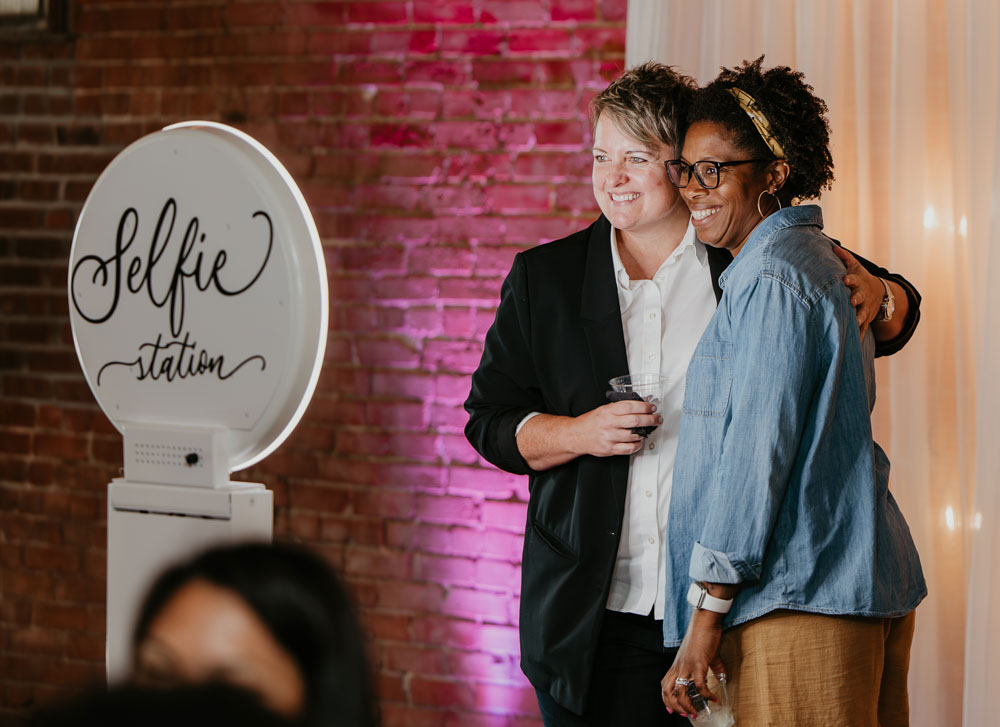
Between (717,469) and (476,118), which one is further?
(476,118)

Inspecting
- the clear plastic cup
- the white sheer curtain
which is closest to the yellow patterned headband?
the clear plastic cup

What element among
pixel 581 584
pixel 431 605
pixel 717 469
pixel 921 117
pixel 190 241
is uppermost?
pixel 921 117

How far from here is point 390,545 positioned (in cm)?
292

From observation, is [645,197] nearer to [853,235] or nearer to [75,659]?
[853,235]

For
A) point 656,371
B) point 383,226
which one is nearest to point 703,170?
point 656,371

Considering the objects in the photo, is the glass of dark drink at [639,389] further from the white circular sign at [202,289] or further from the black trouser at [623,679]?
the white circular sign at [202,289]

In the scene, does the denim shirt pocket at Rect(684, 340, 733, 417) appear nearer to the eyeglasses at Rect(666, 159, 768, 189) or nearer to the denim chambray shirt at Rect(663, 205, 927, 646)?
the denim chambray shirt at Rect(663, 205, 927, 646)

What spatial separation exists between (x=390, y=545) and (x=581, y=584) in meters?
1.29

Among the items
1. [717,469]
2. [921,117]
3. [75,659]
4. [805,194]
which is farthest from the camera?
[75,659]

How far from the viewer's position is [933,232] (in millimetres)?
2354

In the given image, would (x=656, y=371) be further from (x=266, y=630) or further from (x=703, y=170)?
(x=266, y=630)

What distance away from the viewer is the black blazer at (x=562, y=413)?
68.0 inches

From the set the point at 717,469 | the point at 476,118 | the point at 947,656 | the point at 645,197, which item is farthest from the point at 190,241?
the point at 947,656

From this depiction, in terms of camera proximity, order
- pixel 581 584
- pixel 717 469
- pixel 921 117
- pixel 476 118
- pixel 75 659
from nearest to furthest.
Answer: pixel 717 469 < pixel 581 584 < pixel 921 117 < pixel 476 118 < pixel 75 659
